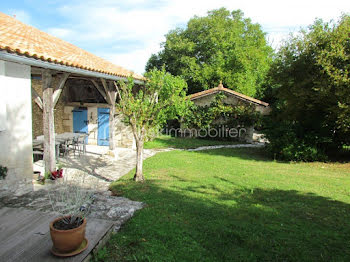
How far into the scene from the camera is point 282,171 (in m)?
9.28

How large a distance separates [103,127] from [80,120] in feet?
4.37

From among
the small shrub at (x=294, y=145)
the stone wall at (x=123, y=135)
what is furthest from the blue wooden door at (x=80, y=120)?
the small shrub at (x=294, y=145)

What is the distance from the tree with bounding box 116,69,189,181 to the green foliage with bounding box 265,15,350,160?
242 inches

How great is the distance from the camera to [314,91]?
1040 cm

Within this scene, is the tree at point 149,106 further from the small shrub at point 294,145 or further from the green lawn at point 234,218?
the small shrub at point 294,145

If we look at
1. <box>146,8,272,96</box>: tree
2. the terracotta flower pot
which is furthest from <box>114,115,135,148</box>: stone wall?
<box>146,8,272,96</box>: tree

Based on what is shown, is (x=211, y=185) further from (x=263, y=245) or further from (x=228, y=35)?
(x=228, y=35)

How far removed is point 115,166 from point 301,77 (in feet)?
29.8

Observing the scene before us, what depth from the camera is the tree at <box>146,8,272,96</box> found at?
79.2ft

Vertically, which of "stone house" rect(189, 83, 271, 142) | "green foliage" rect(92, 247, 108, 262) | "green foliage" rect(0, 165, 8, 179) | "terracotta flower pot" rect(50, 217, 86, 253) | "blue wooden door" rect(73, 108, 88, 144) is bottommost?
"green foliage" rect(92, 247, 108, 262)

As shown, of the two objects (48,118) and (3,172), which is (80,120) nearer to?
(48,118)

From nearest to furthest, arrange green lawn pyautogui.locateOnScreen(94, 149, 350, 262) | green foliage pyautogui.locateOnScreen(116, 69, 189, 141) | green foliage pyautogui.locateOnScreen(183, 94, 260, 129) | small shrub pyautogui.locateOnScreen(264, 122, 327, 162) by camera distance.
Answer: green lawn pyautogui.locateOnScreen(94, 149, 350, 262) < green foliage pyautogui.locateOnScreen(116, 69, 189, 141) < small shrub pyautogui.locateOnScreen(264, 122, 327, 162) < green foliage pyautogui.locateOnScreen(183, 94, 260, 129)

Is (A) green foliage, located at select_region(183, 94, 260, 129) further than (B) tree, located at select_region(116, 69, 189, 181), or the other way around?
(A) green foliage, located at select_region(183, 94, 260, 129)

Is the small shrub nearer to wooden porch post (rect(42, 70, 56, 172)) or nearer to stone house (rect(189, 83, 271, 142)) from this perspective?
stone house (rect(189, 83, 271, 142))
